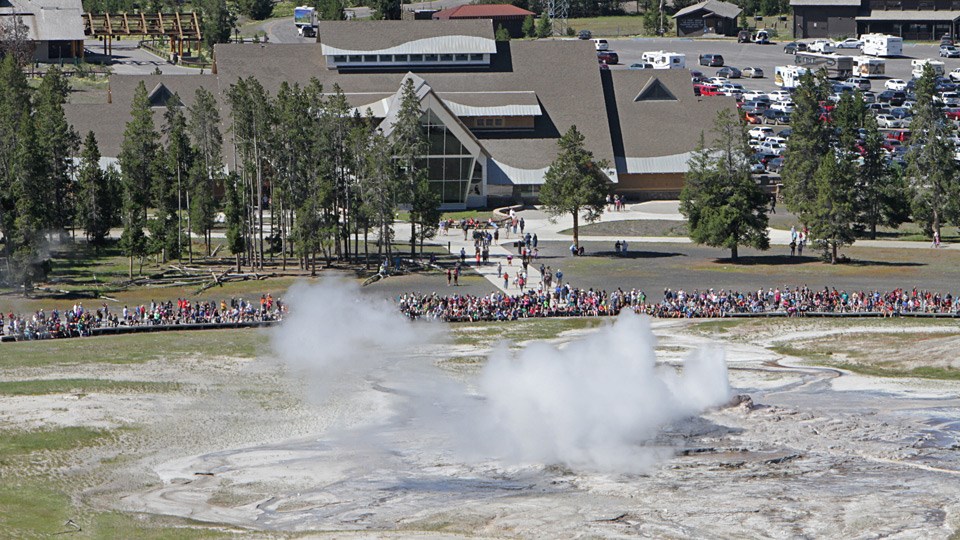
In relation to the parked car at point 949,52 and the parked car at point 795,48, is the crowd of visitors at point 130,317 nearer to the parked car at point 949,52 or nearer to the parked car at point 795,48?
the parked car at point 795,48

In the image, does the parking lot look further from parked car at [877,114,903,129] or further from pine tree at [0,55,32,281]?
pine tree at [0,55,32,281]

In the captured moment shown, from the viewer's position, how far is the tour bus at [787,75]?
171525 mm

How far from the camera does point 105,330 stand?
80.6 m

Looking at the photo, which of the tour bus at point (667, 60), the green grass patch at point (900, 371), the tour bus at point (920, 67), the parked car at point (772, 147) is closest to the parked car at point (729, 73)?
the tour bus at point (667, 60)

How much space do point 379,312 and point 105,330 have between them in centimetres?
1479

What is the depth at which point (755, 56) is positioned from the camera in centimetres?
19250

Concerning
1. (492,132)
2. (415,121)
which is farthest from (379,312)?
(492,132)

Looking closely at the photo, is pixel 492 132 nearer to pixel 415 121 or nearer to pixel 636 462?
pixel 415 121

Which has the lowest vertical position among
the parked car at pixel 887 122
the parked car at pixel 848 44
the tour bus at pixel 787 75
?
the parked car at pixel 887 122

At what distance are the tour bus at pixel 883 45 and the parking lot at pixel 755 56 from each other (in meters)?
1.27

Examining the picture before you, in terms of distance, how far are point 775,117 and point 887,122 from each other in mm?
11610

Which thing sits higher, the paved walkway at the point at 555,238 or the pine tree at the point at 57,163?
the pine tree at the point at 57,163

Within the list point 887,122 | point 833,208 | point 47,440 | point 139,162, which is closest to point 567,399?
point 47,440

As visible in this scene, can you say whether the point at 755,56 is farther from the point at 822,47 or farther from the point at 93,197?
the point at 93,197
